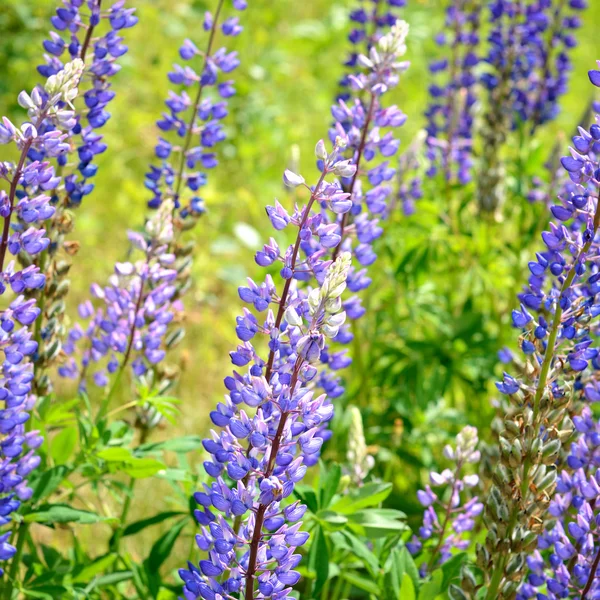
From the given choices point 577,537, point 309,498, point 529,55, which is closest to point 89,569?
point 309,498

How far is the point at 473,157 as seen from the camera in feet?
14.2

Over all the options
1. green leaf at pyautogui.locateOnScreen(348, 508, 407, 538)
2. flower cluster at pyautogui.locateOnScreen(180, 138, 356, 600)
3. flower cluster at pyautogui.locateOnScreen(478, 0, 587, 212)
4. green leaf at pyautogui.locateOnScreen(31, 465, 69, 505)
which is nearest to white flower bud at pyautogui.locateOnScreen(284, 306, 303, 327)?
flower cluster at pyautogui.locateOnScreen(180, 138, 356, 600)

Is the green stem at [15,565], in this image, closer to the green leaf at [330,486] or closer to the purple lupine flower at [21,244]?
the purple lupine flower at [21,244]

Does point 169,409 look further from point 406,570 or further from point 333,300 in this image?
point 333,300

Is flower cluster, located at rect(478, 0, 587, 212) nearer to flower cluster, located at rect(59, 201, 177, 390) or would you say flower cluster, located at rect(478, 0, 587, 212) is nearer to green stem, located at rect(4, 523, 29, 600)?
flower cluster, located at rect(59, 201, 177, 390)

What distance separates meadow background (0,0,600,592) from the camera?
11.4 feet

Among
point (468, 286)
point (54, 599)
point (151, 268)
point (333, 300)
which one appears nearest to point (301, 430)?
point (333, 300)

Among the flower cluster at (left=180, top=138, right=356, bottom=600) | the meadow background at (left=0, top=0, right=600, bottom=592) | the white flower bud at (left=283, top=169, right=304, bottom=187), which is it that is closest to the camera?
the flower cluster at (left=180, top=138, right=356, bottom=600)

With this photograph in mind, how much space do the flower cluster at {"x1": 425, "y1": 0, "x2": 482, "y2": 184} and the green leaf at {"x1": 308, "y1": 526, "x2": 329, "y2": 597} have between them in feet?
6.60

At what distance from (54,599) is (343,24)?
441 cm

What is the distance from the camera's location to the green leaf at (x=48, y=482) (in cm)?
220

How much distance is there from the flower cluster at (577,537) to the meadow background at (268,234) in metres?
0.75

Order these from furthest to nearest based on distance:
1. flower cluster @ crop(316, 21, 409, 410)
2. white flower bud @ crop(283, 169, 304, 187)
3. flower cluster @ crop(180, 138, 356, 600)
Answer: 1. flower cluster @ crop(316, 21, 409, 410)
2. white flower bud @ crop(283, 169, 304, 187)
3. flower cluster @ crop(180, 138, 356, 600)

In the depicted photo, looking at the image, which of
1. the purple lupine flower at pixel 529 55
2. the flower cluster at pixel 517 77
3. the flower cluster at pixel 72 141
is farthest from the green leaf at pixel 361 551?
the purple lupine flower at pixel 529 55
